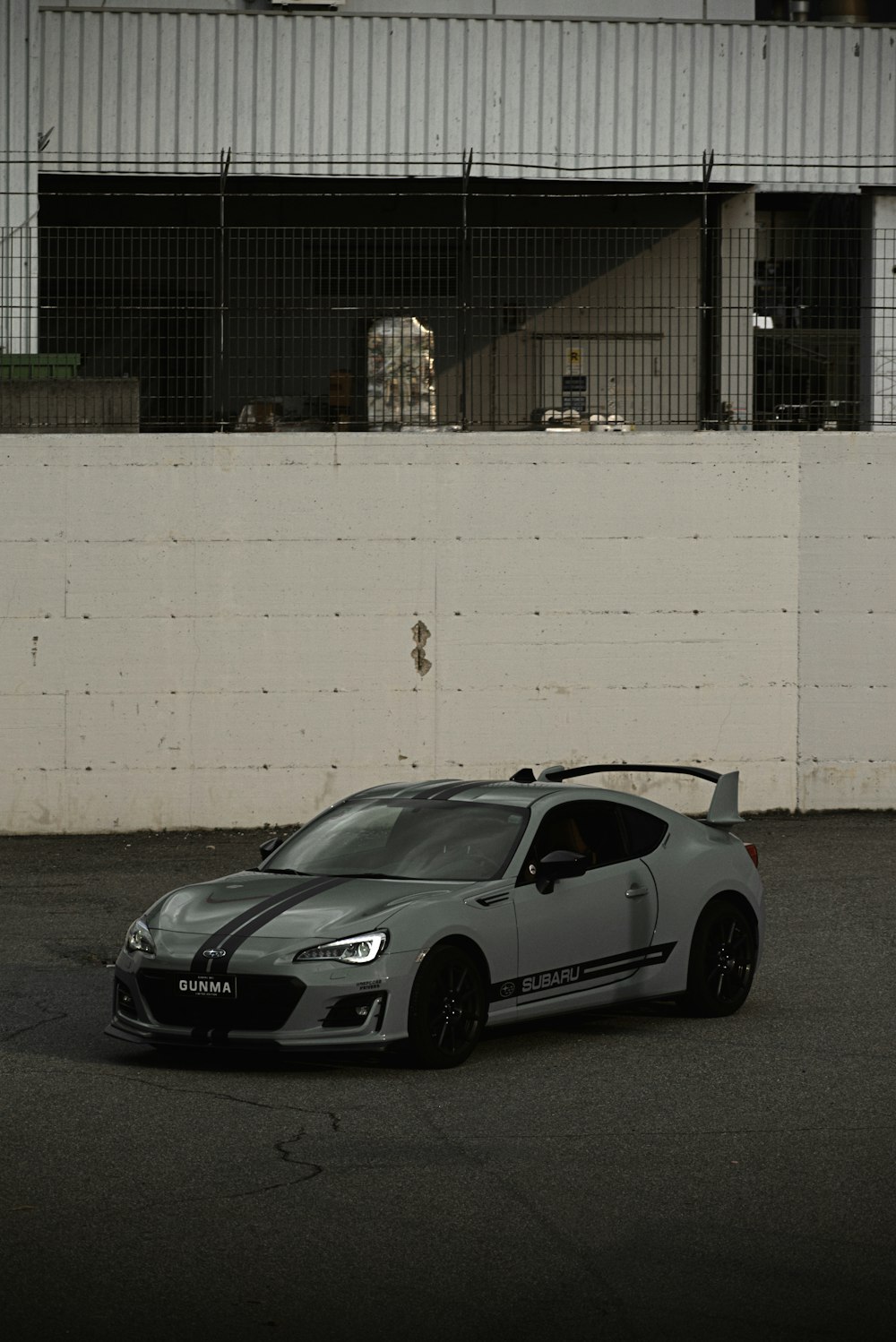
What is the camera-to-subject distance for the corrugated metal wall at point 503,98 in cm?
2166

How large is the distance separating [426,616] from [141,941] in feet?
30.4

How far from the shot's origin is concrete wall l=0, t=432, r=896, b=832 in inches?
674

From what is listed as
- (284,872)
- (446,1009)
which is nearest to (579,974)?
(446,1009)

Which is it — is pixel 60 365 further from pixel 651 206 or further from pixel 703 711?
pixel 651 206

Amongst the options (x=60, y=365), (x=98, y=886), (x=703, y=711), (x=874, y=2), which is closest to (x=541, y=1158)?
(x=98, y=886)

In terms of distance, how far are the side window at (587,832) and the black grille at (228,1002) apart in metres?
1.65

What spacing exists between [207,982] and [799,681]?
10912 mm

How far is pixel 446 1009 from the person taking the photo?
8.18 meters

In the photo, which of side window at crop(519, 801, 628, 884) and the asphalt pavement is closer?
the asphalt pavement

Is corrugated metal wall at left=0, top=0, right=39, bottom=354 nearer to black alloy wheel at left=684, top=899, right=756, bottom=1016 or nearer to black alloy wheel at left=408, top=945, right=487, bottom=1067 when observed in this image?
black alloy wheel at left=684, top=899, right=756, bottom=1016

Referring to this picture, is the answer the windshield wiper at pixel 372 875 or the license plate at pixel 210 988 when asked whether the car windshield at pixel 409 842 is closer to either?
the windshield wiper at pixel 372 875

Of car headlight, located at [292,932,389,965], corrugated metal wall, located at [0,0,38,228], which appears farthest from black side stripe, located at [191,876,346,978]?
corrugated metal wall, located at [0,0,38,228]

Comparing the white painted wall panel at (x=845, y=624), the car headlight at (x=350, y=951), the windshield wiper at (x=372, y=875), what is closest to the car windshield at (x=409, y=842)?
the windshield wiper at (x=372, y=875)

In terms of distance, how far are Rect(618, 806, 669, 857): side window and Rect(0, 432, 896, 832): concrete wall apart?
789 cm
